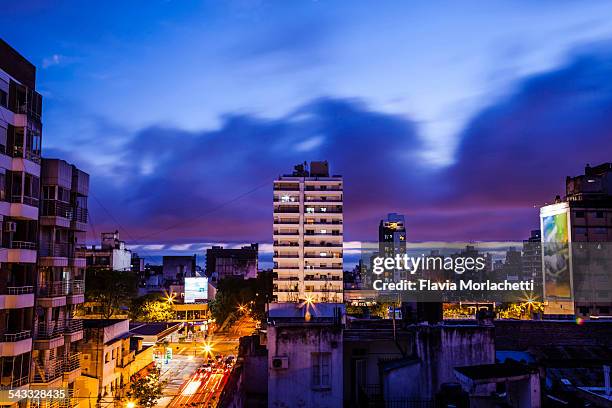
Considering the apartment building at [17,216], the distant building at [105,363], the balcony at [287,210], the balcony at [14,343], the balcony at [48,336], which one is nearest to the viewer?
the balcony at [14,343]

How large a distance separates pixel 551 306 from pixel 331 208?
38.7m

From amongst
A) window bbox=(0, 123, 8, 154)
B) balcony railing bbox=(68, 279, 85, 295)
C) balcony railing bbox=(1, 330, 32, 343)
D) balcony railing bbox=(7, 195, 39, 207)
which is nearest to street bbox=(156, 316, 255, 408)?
balcony railing bbox=(68, 279, 85, 295)

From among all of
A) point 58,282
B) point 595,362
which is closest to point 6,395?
→ point 58,282

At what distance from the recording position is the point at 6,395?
21.8 meters

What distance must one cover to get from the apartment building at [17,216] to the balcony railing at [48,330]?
1.02 metres

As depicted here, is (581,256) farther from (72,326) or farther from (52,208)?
(52,208)

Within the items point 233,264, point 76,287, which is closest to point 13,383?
point 76,287

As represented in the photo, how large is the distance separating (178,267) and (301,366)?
12487cm

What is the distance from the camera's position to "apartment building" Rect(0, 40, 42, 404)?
2247cm

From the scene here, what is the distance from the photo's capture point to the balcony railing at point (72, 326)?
28.0 meters

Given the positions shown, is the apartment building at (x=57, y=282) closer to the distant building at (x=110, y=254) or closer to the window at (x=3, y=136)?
the window at (x=3, y=136)

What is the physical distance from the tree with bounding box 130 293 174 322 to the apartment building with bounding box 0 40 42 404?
52081mm

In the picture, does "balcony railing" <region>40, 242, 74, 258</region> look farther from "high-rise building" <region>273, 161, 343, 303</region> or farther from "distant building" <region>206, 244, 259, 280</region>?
"distant building" <region>206, 244, 259, 280</region>

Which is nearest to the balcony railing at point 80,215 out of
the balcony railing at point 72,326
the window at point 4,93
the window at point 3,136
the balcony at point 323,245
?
the balcony railing at point 72,326
